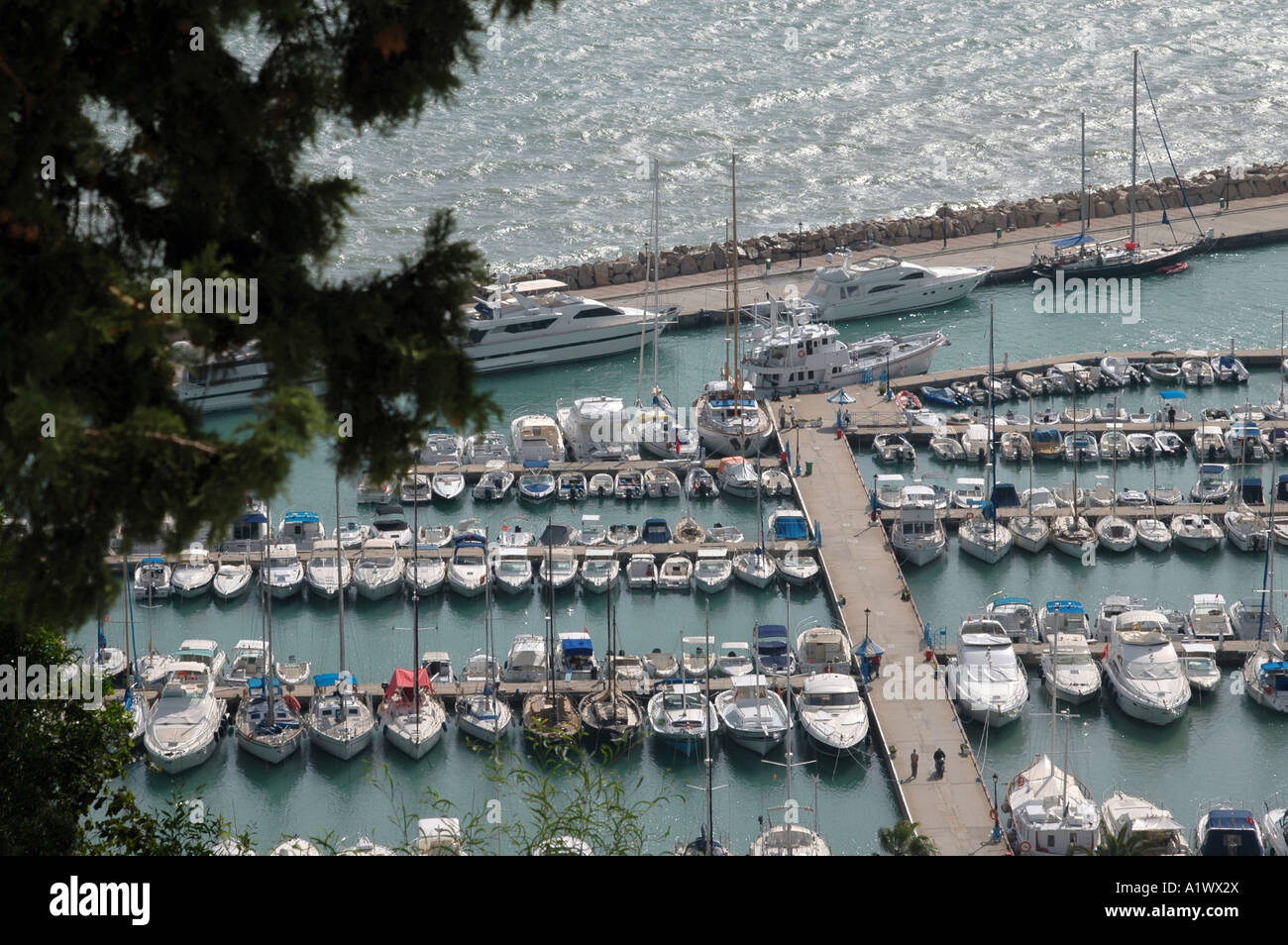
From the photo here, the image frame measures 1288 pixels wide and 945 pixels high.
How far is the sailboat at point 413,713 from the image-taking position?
30.2m

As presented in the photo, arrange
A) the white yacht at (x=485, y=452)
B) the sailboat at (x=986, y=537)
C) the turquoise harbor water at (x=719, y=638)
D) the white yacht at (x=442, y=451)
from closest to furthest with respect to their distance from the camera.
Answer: the turquoise harbor water at (x=719, y=638), the sailboat at (x=986, y=537), the white yacht at (x=442, y=451), the white yacht at (x=485, y=452)

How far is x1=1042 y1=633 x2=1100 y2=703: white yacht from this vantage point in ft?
104

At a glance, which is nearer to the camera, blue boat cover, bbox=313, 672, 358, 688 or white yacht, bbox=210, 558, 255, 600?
blue boat cover, bbox=313, 672, 358, 688

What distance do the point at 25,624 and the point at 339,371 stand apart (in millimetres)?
2139

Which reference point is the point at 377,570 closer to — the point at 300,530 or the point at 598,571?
the point at 300,530

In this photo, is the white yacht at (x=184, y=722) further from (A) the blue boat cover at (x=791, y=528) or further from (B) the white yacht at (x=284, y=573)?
(A) the blue boat cover at (x=791, y=528)

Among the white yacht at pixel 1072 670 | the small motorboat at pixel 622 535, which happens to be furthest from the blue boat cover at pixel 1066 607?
the small motorboat at pixel 622 535

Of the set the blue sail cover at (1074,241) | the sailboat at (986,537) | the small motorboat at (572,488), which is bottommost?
the sailboat at (986,537)

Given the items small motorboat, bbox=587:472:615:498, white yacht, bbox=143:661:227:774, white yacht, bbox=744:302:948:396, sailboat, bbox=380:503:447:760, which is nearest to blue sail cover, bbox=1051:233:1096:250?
white yacht, bbox=744:302:948:396

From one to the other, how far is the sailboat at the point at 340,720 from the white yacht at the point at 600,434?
1325 centimetres

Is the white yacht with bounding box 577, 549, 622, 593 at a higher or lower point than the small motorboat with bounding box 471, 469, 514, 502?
lower

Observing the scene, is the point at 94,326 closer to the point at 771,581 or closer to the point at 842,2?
the point at 771,581

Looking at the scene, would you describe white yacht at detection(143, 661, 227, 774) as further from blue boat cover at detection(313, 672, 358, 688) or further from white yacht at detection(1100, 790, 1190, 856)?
white yacht at detection(1100, 790, 1190, 856)

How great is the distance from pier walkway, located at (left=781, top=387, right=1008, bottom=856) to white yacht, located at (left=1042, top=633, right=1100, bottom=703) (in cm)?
208
